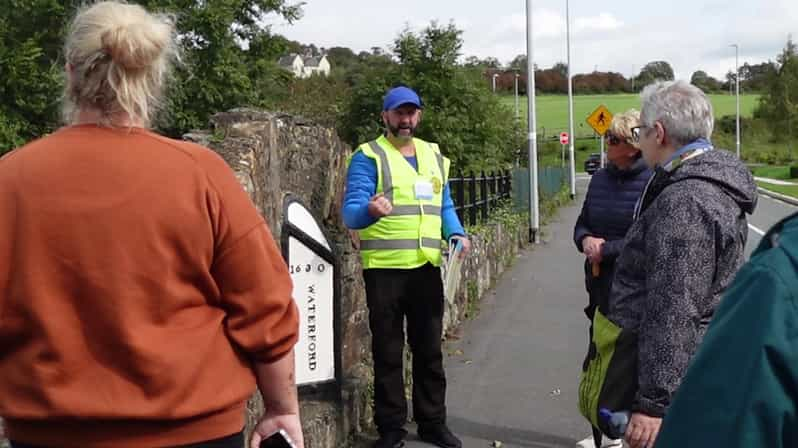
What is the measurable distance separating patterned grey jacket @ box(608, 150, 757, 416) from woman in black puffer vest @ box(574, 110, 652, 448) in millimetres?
1973

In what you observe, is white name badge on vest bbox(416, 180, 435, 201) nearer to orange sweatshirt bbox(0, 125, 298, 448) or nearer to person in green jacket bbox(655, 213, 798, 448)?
orange sweatshirt bbox(0, 125, 298, 448)

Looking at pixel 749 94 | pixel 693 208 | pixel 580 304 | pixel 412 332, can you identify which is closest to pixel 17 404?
pixel 693 208

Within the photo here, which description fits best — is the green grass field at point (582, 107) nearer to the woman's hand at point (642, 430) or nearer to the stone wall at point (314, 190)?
the stone wall at point (314, 190)

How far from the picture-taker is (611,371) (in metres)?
3.22

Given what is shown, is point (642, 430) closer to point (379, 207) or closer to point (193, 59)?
point (379, 207)

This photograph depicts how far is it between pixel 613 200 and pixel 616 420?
2304mm

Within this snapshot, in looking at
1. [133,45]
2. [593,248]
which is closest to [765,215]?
[593,248]

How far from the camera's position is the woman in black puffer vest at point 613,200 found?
16.9ft

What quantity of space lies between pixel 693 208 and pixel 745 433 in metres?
1.75

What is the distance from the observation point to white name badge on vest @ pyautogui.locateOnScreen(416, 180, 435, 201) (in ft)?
17.8

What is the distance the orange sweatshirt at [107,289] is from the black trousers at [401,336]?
3065 mm

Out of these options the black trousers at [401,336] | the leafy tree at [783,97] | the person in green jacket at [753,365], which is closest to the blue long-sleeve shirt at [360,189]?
the black trousers at [401,336]

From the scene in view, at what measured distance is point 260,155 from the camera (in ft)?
14.3

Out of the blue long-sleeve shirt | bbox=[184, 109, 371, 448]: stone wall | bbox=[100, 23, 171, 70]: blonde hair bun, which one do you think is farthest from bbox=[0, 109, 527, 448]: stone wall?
bbox=[100, 23, 171, 70]: blonde hair bun
